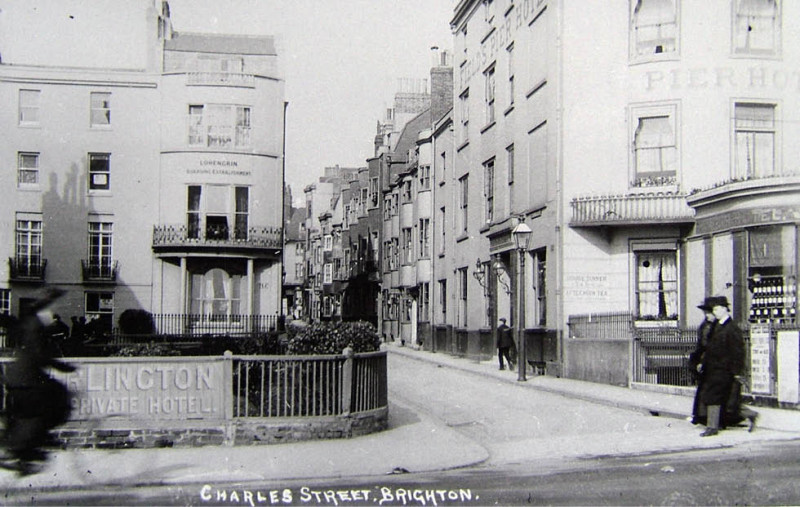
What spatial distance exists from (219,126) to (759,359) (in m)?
25.7

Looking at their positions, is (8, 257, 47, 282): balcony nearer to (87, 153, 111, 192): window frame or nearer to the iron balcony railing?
(87, 153, 111, 192): window frame

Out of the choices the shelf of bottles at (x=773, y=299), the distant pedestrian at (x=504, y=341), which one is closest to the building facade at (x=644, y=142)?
the distant pedestrian at (x=504, y=341)

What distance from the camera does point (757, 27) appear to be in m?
22.1

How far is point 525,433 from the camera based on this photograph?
1328cm

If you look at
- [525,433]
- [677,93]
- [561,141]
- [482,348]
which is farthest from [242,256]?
[525,433]

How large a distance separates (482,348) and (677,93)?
12.2 meters

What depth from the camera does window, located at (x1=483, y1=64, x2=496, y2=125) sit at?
101ft

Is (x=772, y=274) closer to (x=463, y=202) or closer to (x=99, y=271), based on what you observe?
(x=463, y=202)

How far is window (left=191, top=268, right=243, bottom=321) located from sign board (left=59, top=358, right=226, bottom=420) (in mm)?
23555

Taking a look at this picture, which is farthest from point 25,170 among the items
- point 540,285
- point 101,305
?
point 540,285

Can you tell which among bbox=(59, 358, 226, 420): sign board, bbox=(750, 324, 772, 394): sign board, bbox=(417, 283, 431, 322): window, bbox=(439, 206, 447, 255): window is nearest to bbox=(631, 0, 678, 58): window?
bbox=(750, 324, 772, 394): sign board

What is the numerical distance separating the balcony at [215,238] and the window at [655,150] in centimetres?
1726

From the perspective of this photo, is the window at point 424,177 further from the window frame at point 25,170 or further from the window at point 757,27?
the window at point 757,27
